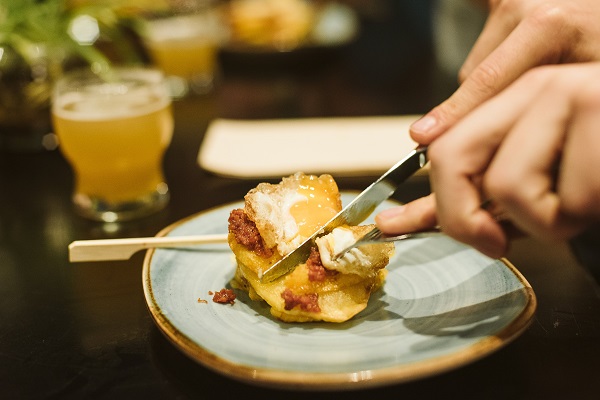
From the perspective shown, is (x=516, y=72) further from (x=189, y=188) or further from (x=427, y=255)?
(x=189, y=188)

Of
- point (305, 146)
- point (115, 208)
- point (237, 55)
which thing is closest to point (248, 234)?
point (115, 208)

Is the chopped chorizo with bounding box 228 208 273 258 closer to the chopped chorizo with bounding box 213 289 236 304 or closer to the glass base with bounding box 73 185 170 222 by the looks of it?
the chopped chorizo with bounding box 213 289 236 304

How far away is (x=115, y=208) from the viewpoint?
212cm

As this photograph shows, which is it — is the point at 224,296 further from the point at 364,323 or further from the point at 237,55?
the point at 237,55

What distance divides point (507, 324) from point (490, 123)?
38 cm

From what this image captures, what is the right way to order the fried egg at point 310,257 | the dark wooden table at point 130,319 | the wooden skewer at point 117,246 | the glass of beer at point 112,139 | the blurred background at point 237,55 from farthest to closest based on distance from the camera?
the blurred background at point 237,55
the glass of beer at point 112,139
the wooden skewer at point 117,246
the fried egg at point 310,257
the dark wooden table at point 130,319

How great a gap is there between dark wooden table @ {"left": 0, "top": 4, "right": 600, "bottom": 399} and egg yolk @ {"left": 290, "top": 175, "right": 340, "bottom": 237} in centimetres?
40

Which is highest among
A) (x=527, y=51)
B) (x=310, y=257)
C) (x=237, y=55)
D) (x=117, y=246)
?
(x=527, y=51)

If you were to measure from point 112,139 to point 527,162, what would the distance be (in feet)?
4.77

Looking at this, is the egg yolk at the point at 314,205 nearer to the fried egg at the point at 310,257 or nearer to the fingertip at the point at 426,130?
the fried egg at the point at 310,257

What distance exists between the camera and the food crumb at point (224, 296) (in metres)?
1.39

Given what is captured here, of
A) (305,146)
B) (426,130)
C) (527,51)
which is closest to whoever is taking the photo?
(426,130)

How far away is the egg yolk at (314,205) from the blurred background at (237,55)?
1.18m

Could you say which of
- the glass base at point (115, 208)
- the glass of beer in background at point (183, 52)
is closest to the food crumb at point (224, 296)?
the glass base at point (115, 208)
